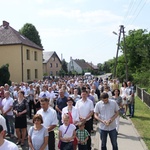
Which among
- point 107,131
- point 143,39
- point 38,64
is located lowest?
point 107,131

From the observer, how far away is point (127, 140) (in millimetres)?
8734

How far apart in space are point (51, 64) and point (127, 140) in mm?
59045

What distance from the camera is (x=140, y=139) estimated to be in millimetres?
8797

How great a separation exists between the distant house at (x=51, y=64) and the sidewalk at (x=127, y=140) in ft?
Answer: 179

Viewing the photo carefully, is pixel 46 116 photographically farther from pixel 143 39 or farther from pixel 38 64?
pixel 143 39

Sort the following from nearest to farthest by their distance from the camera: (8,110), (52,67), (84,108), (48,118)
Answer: (48,118) < (84,108) < (8,110) < (52,67)

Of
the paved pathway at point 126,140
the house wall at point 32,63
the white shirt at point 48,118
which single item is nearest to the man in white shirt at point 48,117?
the white shirt at point 48,118

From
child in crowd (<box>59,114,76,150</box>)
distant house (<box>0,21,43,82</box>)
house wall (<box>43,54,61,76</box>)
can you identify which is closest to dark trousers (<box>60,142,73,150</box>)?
child in crowd (<box>59,114,76,150</box>)

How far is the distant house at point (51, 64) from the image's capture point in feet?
213

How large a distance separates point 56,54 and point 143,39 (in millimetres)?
28948

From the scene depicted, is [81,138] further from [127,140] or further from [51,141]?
[127,140]

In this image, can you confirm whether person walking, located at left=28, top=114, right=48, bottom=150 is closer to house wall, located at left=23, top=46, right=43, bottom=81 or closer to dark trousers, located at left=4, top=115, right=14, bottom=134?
dark trousers, located at left=4, top=115, right=14, bottom=134

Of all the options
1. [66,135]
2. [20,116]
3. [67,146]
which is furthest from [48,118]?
[20,116]

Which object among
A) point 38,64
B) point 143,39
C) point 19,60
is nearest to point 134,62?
point 143,39
